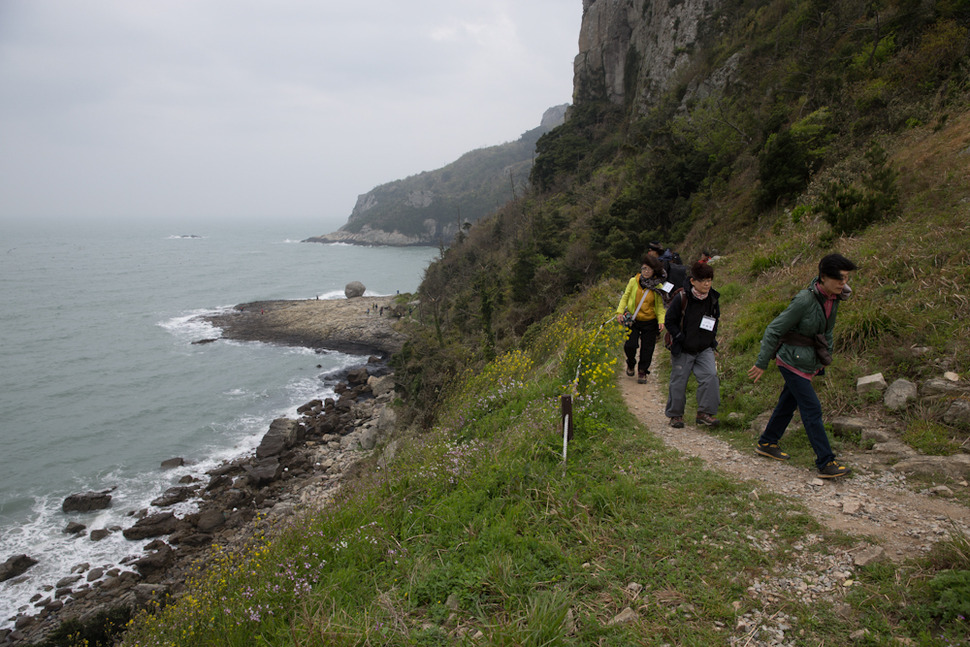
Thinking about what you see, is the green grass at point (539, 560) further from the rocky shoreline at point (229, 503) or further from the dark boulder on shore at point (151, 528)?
the dark boulder on shore at point (151, 528)

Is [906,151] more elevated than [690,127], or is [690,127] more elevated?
[690,127]

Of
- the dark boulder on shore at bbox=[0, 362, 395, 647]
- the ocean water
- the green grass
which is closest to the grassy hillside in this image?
the green grass

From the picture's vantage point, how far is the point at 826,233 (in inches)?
335

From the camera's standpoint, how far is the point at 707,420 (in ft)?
17.0

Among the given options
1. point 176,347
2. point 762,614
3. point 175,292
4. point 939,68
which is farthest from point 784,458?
point 175,292

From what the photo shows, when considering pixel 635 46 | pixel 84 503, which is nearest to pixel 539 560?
pixel 84 503

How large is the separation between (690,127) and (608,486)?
88.8 ft

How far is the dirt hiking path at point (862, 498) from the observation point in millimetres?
2830

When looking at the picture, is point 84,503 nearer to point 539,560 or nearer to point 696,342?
point 539,560

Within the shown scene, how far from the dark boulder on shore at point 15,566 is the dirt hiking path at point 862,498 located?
20840 millimetres

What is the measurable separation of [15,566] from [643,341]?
20.8m

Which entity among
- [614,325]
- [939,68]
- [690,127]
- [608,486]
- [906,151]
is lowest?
[608,486]

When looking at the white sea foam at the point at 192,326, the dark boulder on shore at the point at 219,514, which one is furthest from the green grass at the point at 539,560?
the white sea foam at the point at 192,326

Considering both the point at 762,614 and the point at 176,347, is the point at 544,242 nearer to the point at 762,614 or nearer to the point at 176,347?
the point at 762,614
